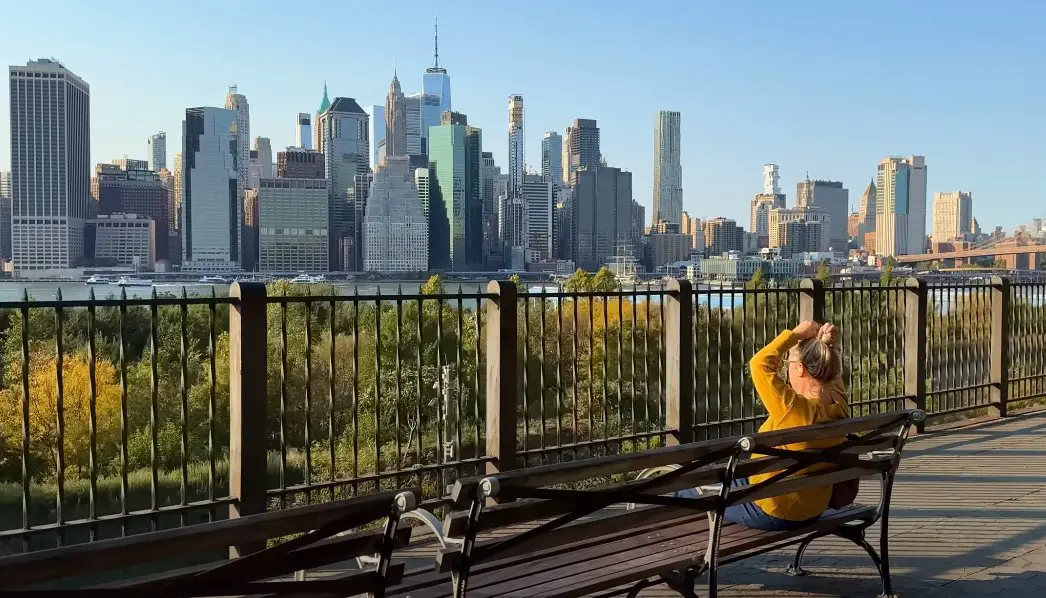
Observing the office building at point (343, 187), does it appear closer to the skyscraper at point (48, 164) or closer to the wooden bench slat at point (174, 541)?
the skyscraper at point (48, 164)

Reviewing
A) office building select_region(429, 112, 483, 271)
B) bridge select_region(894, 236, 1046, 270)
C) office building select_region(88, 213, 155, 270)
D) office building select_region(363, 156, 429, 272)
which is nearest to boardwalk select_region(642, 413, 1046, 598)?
bridge select_region(894, 236, 1046, 270)

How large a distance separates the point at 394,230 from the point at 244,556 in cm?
14230

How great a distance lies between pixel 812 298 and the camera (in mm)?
7836

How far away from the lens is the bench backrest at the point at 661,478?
2.81 meters

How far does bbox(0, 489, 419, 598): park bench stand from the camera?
1.94 m

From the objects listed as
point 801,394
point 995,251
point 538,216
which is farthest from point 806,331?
point 538,216

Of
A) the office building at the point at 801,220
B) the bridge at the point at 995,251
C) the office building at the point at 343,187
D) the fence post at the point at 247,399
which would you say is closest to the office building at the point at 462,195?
the office building at the point at 343,187

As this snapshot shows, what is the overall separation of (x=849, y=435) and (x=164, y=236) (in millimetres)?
139029

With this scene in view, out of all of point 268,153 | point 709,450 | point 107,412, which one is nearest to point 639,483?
point 709,450

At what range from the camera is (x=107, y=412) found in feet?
63.4

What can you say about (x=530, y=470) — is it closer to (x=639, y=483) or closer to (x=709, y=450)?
(x=639, y=483)

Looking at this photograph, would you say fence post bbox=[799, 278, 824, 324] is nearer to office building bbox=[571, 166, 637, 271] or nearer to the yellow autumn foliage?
the yellow autumn foliage

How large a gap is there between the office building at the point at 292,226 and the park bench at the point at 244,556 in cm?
11952

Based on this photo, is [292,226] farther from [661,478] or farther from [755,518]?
[661,478]
